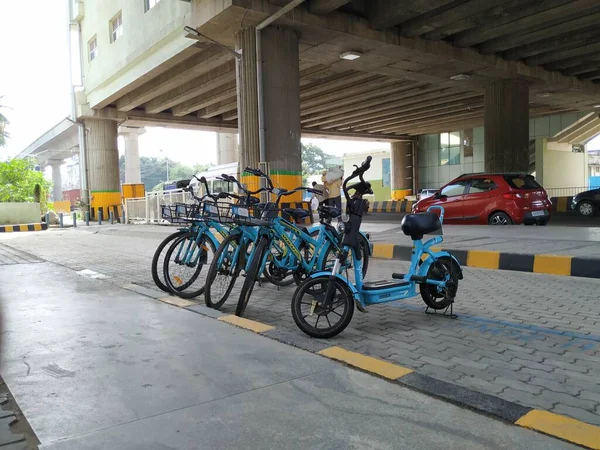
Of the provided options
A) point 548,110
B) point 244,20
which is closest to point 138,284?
point 244,20

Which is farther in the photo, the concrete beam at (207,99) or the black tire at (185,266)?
the concrete beam at (207,99)

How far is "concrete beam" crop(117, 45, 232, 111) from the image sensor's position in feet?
54.4

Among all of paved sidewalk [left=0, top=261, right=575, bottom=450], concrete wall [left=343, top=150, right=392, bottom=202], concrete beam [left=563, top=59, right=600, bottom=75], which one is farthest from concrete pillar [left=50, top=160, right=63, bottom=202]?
paved sidewalk [left=0, top=261, right=575, bottom=450]

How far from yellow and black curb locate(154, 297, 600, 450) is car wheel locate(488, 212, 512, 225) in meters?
9.01

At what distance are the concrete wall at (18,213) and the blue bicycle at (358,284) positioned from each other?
21997 millimetres

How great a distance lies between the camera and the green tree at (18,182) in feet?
77.2

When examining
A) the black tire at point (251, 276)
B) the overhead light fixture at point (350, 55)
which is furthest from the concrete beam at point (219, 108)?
the black tire at point (251, 276)

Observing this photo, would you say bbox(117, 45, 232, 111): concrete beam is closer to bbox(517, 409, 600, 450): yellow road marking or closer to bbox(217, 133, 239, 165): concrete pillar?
bbox(217, 133, 239, 165): concrete pillar

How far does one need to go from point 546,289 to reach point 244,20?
10.0 meters

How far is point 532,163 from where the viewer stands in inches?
1194

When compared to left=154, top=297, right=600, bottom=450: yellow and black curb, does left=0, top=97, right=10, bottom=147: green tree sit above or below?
above

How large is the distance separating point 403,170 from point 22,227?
26.1 m

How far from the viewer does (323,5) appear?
1233cm

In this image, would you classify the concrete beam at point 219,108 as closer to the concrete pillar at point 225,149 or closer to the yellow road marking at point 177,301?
the concrete pillar at point 225,149
